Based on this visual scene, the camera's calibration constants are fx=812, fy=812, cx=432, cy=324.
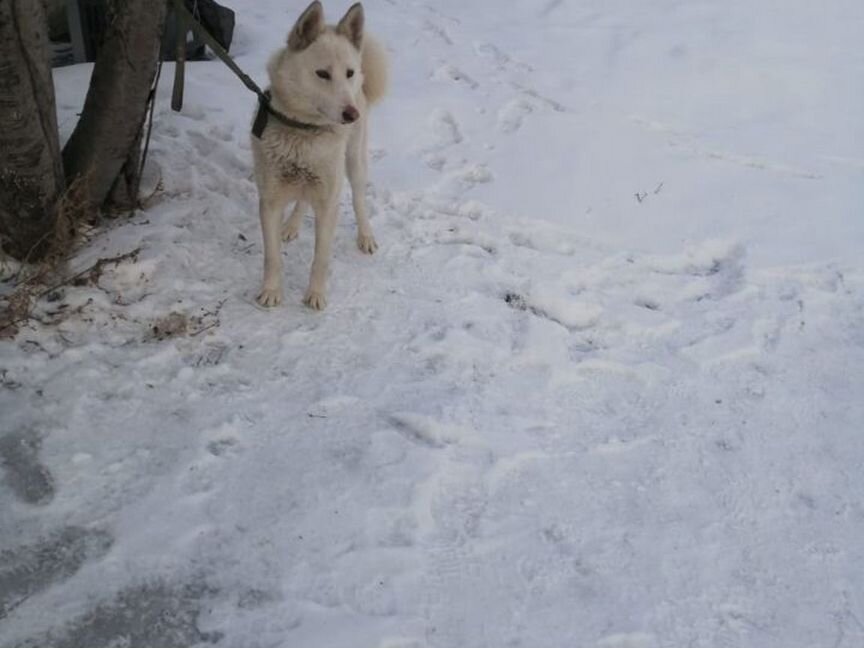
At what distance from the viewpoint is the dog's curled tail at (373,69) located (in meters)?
3.80

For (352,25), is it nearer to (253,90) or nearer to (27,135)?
(253,90)

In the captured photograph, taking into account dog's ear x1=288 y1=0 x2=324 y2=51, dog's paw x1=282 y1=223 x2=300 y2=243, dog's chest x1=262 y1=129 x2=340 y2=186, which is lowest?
dog's paw x1=282 y1=223 x2=300 y2=243

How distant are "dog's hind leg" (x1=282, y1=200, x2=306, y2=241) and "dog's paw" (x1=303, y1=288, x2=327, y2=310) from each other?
0.60 metres

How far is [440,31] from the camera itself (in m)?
6.67

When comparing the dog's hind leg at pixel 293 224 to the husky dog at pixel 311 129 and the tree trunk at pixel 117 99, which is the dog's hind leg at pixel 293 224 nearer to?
the husky dog at pixel 311 129

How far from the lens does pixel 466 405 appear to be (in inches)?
121

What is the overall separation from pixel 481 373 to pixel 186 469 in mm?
1206

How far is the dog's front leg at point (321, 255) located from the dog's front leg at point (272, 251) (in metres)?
0.14

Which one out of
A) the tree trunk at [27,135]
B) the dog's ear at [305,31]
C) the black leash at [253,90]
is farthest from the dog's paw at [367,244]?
the tree trunk at [27,135]

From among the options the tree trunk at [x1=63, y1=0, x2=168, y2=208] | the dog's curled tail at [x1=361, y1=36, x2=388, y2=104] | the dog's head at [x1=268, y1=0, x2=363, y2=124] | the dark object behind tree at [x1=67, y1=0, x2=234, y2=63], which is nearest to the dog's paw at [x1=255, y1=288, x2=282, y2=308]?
the dog's head at [x1=268, y1=0, x2=363, y2=124]

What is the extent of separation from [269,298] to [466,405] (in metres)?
1.04

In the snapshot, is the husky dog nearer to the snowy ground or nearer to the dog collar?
the dog collar

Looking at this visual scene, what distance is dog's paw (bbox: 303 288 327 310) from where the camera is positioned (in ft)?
11.7

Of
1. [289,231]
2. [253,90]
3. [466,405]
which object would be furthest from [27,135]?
[466,405]
